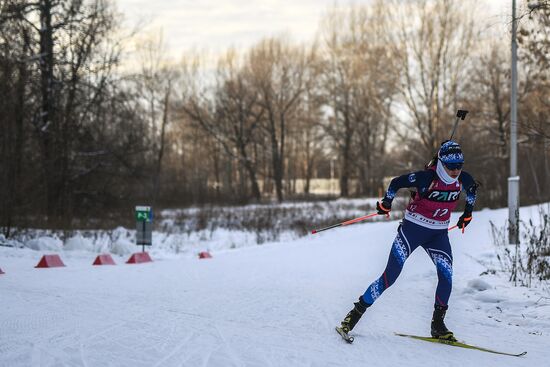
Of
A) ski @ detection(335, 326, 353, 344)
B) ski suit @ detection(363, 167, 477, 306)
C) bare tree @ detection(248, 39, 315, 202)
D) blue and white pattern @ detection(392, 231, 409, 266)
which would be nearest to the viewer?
ski @ detection(335, 326, 353, 344)

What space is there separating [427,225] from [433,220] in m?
0.08

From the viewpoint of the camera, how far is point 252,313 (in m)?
6.20

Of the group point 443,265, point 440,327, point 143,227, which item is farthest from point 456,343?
point 143,227

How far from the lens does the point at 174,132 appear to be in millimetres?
58688

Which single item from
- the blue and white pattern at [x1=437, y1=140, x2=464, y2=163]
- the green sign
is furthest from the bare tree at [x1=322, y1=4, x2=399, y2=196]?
the blue and white pattern at [x1=437, y1=140, x2=464, y2=163]

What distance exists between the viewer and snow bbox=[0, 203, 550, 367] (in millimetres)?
4484

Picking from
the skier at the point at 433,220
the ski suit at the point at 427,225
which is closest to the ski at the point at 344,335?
the skier at the point at 433,220

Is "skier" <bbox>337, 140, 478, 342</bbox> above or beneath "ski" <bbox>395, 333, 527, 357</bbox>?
above

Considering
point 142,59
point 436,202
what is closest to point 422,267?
point 436,202

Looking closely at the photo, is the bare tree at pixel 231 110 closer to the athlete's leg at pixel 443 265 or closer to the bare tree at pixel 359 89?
the bare tree at pixel 359 89

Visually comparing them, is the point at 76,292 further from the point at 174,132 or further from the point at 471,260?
the point at 174,132

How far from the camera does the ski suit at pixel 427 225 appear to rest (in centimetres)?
504

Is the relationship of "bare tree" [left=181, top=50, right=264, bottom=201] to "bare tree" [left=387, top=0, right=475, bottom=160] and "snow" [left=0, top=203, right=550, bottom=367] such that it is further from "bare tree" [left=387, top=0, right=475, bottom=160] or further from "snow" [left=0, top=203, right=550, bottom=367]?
"snow" [left=0, top=203, right=550, bottom=367]

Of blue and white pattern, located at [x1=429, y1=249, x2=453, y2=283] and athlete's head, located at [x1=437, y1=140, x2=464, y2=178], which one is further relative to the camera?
blue and white pattern, located at [x1=429, y1=249, x2=453, y2=283]
